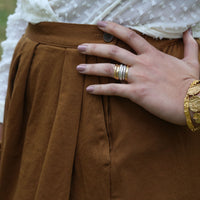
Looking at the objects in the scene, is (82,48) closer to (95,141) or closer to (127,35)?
(127,35)

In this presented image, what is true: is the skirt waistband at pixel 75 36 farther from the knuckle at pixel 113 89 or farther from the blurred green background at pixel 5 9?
the blurred green background at pixel 5 9

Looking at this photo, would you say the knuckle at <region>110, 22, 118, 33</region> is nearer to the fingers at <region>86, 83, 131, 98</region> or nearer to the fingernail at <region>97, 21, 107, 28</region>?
the fingernail at <region>97, 21, 107, 28</region>

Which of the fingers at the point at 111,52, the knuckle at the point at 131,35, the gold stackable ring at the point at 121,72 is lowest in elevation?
the gold stackable ring at the point at 121,72

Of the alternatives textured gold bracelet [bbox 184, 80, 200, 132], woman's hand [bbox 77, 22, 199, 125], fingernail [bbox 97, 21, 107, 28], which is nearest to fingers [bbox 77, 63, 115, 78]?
woman's hand [bbox 77, 22, 199, 125]

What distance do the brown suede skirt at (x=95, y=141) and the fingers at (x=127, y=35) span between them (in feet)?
0.11

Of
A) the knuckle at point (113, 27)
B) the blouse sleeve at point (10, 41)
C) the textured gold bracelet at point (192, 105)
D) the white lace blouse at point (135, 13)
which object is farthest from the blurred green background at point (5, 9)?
the textured gold bracelet at point (192, 105)

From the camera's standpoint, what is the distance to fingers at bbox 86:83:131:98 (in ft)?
2.59

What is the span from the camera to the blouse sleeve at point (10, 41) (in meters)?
1.08

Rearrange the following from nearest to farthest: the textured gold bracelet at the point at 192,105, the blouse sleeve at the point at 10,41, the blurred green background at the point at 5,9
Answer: the textured gold bracelet at the point at 192,105
the blouse sleeve at the point at 10,41
the blurred green background at the point at 5,9

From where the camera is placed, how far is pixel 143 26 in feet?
2.70

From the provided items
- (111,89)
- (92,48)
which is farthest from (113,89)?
(92,48)

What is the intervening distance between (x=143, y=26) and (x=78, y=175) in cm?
44

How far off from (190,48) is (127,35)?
186 millimetres

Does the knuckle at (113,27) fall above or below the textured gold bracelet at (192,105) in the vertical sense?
above
